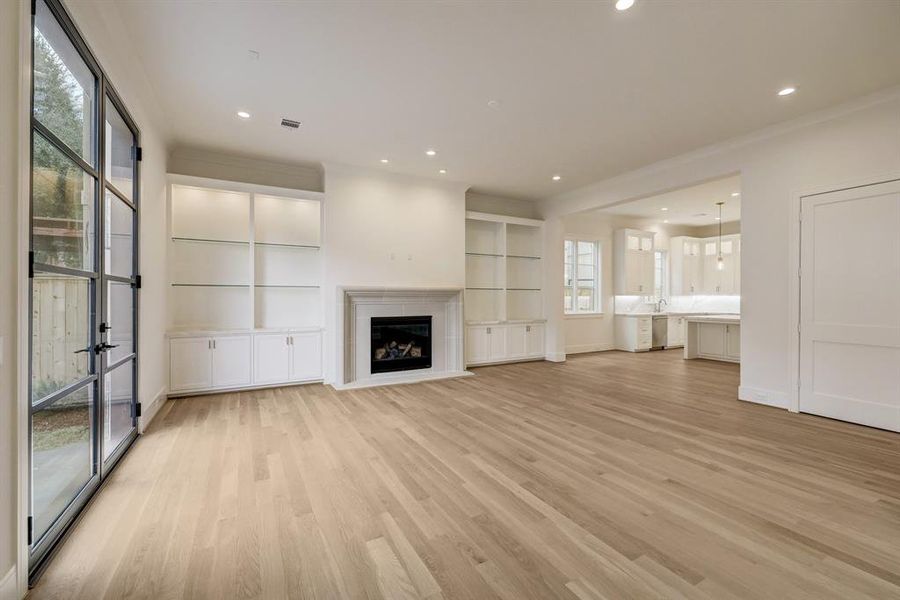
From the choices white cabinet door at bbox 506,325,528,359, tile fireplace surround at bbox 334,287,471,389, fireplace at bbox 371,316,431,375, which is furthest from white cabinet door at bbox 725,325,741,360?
fireplace at bbox 371,316,431,375

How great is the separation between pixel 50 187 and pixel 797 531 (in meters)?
4.31

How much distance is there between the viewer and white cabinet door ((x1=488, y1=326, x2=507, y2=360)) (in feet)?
22.6

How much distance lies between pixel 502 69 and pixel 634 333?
709 cm

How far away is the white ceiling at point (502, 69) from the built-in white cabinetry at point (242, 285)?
83cm

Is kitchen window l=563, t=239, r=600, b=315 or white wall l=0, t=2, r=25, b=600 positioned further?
kitchen window l=563, t=239, r=600, b=315

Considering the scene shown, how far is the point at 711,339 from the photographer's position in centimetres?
757

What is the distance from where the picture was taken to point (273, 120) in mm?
4074

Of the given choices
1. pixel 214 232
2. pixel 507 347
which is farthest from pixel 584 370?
pixel 214 232

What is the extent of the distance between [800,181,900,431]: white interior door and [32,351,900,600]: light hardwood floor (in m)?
0.30

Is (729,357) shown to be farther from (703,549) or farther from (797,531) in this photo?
(703,549)

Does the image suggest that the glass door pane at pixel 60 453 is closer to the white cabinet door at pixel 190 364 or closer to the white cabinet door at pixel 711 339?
the white cabinet door at pixel 190 364

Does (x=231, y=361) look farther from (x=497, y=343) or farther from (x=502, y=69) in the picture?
(x=502, y=69)

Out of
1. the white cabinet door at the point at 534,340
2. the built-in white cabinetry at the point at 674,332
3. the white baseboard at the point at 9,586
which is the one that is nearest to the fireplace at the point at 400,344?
the white cabinet door at the point at 534,340

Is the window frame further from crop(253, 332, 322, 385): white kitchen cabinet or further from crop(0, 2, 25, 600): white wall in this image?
crop(0, 2, 25, 600): white wall
